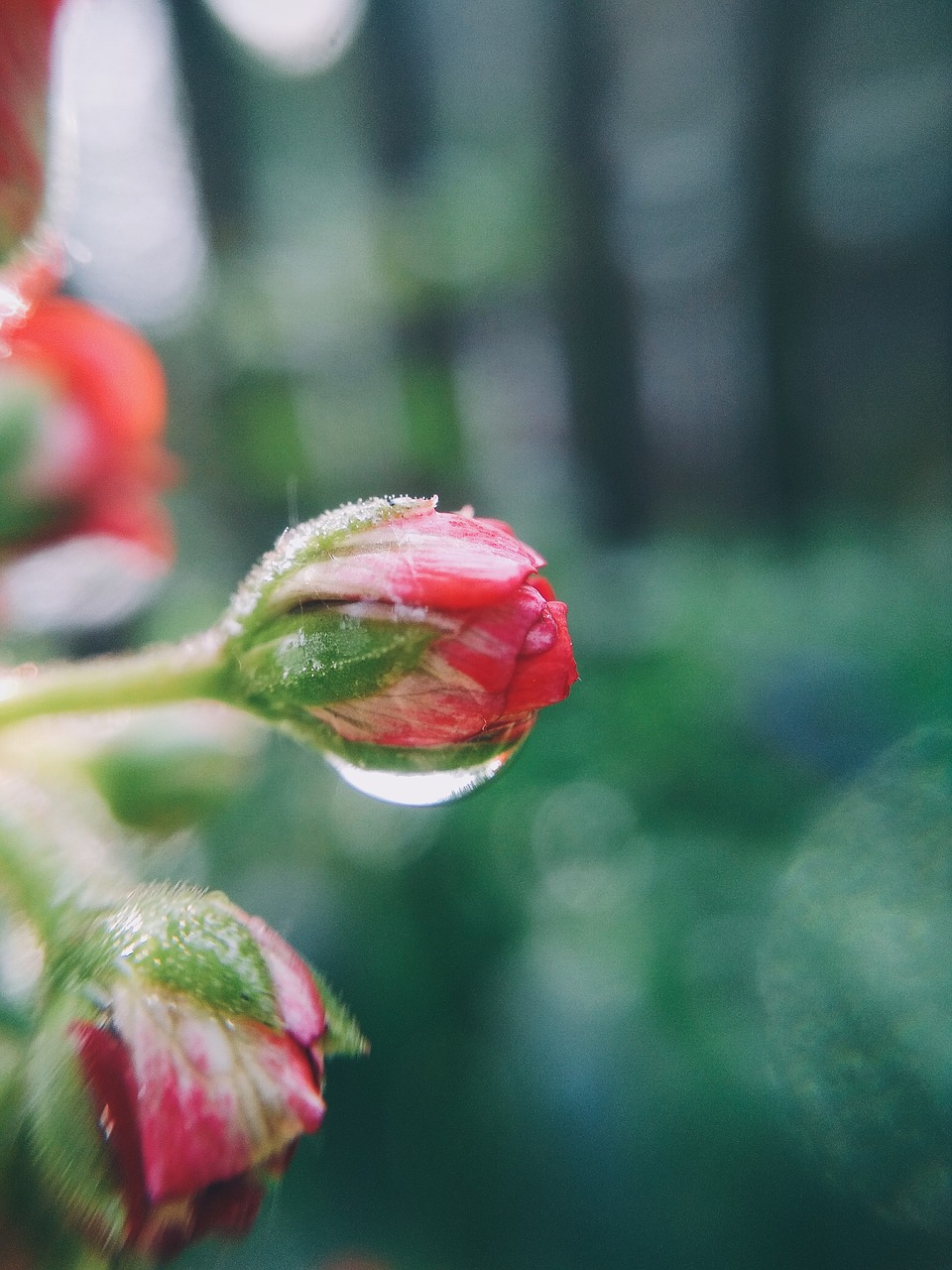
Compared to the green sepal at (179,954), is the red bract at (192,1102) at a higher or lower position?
lower

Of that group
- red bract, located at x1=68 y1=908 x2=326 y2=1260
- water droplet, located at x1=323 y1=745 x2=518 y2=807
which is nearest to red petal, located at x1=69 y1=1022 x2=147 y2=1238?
red bract, located at x1=68 y1=908 x2=326 y2=1260

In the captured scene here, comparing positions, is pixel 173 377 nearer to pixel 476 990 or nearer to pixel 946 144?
pixel 476 990

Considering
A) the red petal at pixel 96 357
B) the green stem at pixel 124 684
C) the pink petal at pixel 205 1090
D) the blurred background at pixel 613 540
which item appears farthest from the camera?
the blurred background at pixel 613 540

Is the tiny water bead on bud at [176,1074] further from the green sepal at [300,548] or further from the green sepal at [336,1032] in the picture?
the green sepal at [300,548]

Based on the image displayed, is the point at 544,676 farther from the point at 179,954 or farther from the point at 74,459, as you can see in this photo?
the point at 74,459

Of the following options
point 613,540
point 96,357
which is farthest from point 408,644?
point 613,540

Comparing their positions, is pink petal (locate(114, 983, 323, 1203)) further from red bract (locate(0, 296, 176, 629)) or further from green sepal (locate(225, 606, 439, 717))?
red bract (locate(0, 296, 176, 629))

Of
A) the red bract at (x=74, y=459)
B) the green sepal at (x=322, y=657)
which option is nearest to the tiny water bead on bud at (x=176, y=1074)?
the green sepal at (x=322, y=657)
